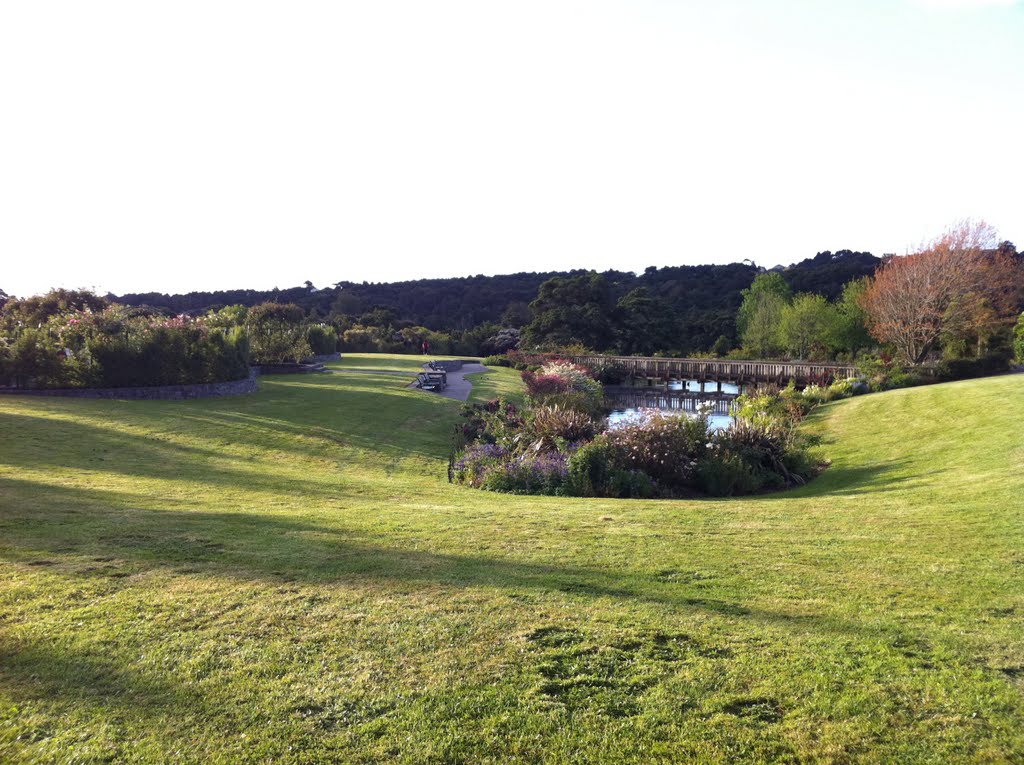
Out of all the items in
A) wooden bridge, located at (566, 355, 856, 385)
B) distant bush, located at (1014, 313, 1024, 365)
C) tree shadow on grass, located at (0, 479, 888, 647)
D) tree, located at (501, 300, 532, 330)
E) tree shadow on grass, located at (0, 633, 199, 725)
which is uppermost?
tree, located at (501, 300, 532, 330)

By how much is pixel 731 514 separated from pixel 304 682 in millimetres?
6334

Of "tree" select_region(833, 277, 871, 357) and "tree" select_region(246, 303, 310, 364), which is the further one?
"tree" select_region(833, 277, 871, 357)

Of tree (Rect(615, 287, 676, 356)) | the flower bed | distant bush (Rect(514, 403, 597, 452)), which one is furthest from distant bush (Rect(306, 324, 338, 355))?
distant bush (Rect(514, 403, 597, 452))

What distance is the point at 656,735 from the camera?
315 cm

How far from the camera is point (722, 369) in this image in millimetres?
41281

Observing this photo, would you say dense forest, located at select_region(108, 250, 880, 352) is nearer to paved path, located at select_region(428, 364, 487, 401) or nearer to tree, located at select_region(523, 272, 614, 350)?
tree, located at select_region(523, 272, 614, 350)

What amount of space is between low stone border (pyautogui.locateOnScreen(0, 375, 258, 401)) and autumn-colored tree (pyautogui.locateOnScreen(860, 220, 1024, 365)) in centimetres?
2874

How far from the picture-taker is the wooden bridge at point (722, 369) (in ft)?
114

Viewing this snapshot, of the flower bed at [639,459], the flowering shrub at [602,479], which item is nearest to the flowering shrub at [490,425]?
the flower bed at [639,459]

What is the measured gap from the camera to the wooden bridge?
3475cm

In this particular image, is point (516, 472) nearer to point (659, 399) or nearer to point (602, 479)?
point (602, 479)

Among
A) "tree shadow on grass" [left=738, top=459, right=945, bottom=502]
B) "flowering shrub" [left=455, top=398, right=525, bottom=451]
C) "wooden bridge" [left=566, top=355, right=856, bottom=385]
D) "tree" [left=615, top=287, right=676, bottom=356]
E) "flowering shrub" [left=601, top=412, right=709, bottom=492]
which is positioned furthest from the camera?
"tree" [left=615, top=287, right=676, bottom=356]

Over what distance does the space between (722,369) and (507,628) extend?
39.2 meters

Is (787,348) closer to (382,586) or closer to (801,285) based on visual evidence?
(801,285)
